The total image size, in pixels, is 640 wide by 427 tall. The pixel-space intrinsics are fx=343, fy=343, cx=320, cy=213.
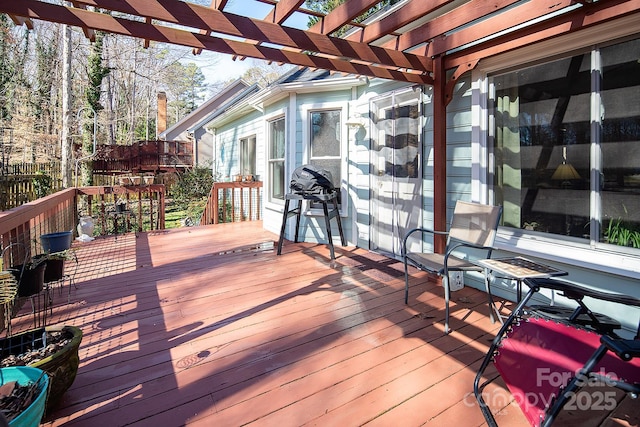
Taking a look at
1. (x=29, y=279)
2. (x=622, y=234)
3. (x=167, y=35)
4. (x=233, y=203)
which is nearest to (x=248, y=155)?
(x=233, y=203)

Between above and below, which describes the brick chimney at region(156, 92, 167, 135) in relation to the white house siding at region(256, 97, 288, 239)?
above

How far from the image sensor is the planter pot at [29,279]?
2.08 m

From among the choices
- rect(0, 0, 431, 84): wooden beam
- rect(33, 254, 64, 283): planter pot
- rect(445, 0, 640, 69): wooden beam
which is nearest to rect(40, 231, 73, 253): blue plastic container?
rect(33, 254, 64, 283): planter pot

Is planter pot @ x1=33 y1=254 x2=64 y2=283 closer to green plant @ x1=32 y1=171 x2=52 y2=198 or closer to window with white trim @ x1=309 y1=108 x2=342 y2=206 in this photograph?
window with white trim @ x1=309 y1=108 x2=342 y2=206

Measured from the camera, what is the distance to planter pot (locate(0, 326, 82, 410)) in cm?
157

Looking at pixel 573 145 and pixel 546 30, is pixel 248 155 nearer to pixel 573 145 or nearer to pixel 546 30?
pixel 546 30

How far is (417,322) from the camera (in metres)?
2.64

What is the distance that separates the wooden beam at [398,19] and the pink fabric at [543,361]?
2.15 meters

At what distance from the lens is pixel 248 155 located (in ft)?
28.0

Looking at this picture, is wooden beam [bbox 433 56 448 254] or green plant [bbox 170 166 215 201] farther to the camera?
green plant [bbox 170 166 215 201]

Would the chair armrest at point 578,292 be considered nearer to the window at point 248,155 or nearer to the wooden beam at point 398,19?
the wooden beam at point 398,19

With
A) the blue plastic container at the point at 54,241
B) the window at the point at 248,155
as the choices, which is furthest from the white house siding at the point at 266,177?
the blue plastic container at the point at 54,241

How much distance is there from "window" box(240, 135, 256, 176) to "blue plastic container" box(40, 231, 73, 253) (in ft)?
16.4

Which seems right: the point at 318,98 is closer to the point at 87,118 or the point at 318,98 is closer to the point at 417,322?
the point at 417,322
